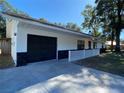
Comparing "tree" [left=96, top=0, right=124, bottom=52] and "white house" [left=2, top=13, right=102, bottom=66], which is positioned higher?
"tree" [left=96, top=0, right=124, bottom=52]

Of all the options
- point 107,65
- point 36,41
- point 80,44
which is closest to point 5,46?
point 36,41

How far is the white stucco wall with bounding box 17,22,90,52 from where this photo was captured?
32.5 ft

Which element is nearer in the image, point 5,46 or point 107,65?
point 107,65

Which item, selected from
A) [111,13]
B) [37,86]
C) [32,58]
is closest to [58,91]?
[37,86]

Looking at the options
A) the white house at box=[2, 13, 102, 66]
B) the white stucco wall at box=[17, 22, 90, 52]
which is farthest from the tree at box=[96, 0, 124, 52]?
the white house at box=[2, 13, 102, 66]

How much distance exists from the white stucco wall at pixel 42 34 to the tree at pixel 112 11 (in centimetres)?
826

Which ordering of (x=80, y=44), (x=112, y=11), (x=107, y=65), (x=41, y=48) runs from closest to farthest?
(x=107, y=65), (x=41, y=48), (x=80, y=44), (x=112, y=11)

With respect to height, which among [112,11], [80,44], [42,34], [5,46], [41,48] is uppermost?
[112,11]

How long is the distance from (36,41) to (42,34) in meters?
0.84

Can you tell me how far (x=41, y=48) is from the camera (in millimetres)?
12016

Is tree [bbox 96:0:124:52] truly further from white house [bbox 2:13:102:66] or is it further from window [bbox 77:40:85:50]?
white house [bbox 2:13:102:66]

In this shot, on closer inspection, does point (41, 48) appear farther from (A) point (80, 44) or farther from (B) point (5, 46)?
(A) point (80, 44)

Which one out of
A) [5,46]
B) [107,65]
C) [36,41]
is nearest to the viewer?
[107,65]

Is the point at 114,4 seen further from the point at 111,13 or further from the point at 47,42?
the point at 47,42
